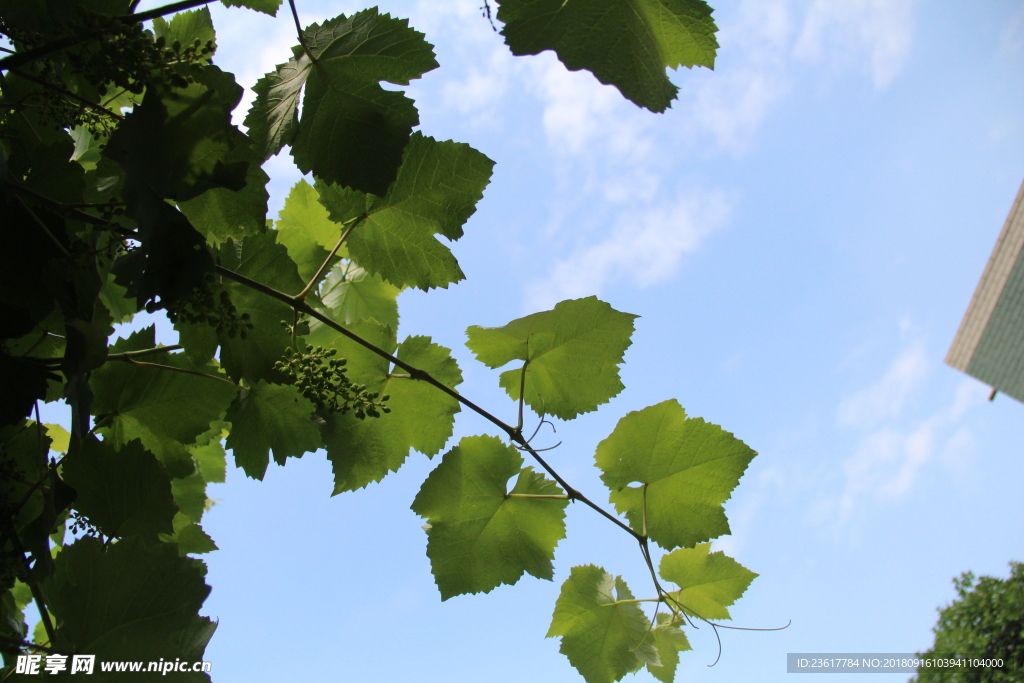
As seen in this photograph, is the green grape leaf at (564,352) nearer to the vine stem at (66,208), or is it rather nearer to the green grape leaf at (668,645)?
the green grape leaf at (668,645)

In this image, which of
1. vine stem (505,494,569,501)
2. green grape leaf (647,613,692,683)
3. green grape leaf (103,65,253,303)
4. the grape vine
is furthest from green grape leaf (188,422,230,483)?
green grape leaf (647,613,692,683)

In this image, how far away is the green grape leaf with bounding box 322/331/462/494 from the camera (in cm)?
142

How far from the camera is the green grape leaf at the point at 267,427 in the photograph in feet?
4.45

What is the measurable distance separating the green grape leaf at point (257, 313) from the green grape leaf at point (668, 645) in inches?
46.9

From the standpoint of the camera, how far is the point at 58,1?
1.00 metres

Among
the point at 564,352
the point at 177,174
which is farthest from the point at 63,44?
the point at 564,352

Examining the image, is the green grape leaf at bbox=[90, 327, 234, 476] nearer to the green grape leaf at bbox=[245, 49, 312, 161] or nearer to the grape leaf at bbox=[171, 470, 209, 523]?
the grape leaf at bbox=[171, 470, 209, 523]

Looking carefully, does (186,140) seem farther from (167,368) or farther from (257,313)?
(167,368)

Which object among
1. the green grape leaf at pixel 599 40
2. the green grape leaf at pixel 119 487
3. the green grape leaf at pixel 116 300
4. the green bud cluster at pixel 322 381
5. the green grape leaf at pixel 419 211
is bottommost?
the green grape leaf at pixel 119 487

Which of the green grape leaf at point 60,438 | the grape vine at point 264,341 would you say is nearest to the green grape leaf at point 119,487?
the grape vine at point 264,341

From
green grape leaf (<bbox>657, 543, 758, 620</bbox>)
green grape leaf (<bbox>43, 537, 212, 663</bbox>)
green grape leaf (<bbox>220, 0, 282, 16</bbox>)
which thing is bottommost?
green grape leaf (<bbox>43, 537, 212, 663</bbox>)

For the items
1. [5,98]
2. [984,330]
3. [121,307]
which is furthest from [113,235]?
[984,330]

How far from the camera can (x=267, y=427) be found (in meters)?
1.38

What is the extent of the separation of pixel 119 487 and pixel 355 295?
2.91 ft
